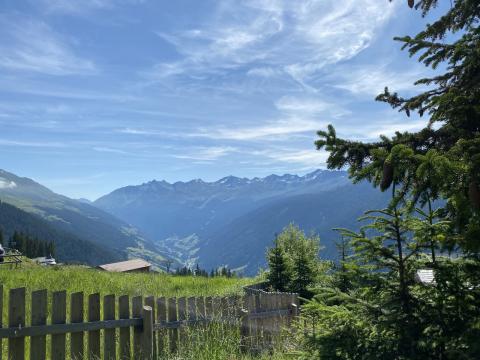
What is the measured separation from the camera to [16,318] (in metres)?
6.75

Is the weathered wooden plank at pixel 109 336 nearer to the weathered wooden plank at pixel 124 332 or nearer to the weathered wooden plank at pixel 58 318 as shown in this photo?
the weathered wooden plank at pixel 124 332

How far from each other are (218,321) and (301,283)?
30.1 ft

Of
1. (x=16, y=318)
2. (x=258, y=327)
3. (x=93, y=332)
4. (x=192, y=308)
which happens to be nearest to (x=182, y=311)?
(x=192, y=308)

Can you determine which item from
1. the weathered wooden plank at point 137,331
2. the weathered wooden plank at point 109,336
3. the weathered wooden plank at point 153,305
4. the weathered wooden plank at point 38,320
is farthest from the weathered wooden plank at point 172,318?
the weathered wooden plank at point 38,320

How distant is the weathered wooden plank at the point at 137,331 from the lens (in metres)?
7.96

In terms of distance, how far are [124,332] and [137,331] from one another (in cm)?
28

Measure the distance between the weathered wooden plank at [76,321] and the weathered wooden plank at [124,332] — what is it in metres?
0.75

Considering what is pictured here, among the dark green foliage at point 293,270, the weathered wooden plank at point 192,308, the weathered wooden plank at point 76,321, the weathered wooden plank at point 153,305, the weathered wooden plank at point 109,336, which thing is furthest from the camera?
the dark green foliage at point 293,270

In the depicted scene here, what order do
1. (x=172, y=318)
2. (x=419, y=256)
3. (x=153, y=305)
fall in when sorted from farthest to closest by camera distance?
(x=172, y=318) → (x=153, y=305) → (x=419, y=256)

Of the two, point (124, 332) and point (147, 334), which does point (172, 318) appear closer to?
point (147, 334)

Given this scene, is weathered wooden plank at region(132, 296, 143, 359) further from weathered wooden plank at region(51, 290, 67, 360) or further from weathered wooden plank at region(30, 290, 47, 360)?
weathered wooden plank at region(30, 290, 47, 360)

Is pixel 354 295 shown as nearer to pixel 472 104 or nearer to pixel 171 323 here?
pixel 472 104

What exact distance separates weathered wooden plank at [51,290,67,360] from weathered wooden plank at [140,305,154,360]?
1.50m

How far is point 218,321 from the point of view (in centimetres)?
865
